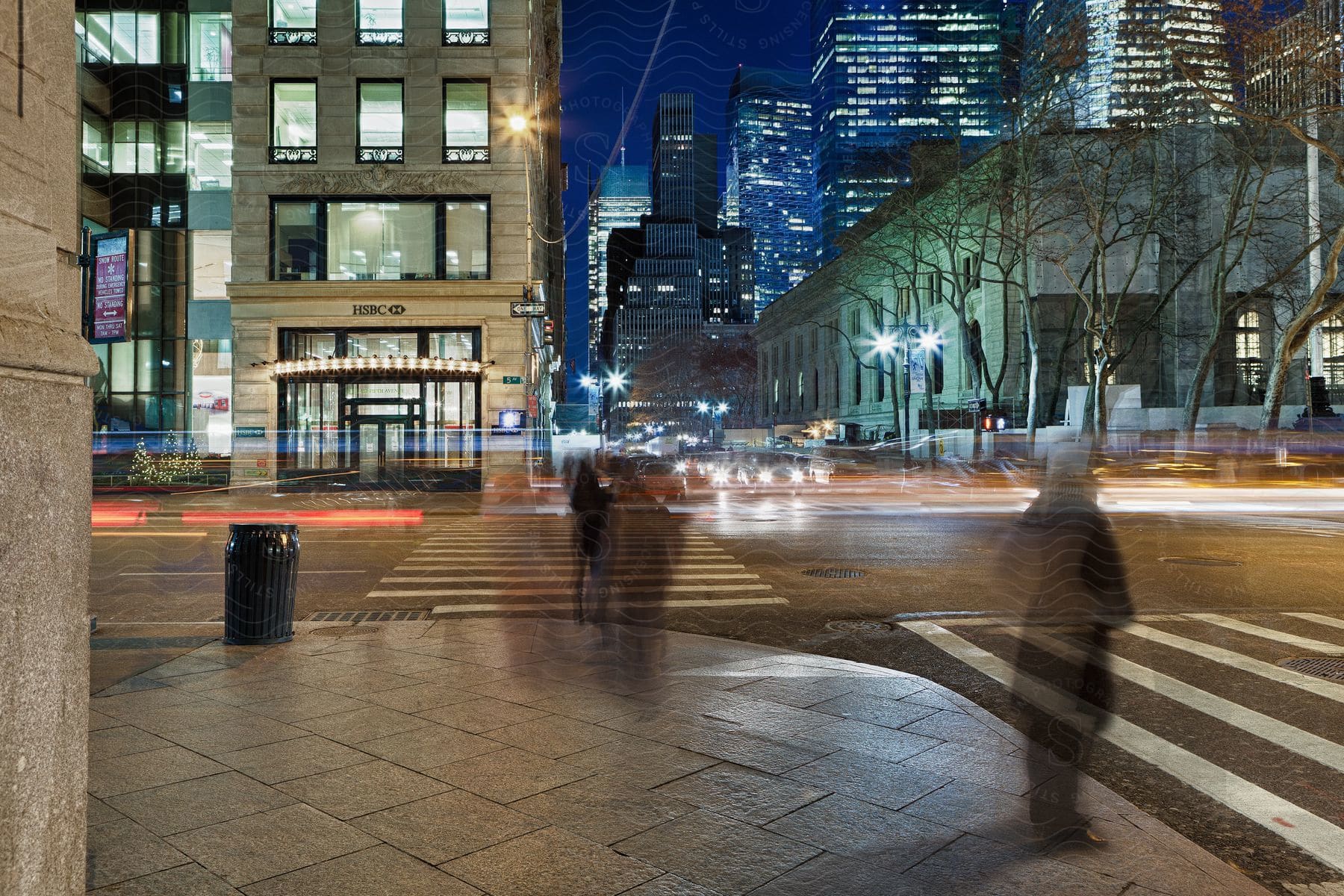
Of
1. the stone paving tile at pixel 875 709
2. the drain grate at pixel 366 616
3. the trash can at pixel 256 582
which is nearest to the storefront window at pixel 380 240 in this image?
the drain grate at pixel 366 616

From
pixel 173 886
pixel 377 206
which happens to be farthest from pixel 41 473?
pixel 377 206

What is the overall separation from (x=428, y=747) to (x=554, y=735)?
29.9 inches

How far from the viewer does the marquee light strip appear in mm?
30625

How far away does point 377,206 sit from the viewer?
1318 inches

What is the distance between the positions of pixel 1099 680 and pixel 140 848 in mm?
5539

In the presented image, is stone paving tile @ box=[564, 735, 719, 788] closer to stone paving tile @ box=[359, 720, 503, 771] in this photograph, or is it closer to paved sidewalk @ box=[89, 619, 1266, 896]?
paved sidewalk @ box=[89, 619, 1266, 896]

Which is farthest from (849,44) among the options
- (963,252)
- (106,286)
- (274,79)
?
(106,286)

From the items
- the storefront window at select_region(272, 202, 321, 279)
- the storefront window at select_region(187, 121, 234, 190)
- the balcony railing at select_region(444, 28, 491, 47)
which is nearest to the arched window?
the balcony railing at select_region(444, 28, 491, 47)

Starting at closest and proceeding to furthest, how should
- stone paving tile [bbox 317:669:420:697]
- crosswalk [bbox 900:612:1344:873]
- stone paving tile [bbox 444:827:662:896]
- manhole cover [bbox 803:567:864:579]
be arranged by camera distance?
stone paving tile [bbox 444:827:662:896]
crosswalk [bbox 900:612:1344:873]
stone paving tile [bbox 317:669:420:697]
manhole cover [bbox 803:567:864:579]

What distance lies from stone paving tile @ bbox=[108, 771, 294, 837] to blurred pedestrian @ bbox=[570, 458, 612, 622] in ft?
15.5

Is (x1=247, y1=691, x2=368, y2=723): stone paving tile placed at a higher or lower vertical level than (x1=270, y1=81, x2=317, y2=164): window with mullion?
lower

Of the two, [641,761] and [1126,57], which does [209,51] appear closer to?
[1126,57]

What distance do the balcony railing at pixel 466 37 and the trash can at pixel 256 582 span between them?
94.2 feet

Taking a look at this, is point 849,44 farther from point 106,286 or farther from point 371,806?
point 371,806
